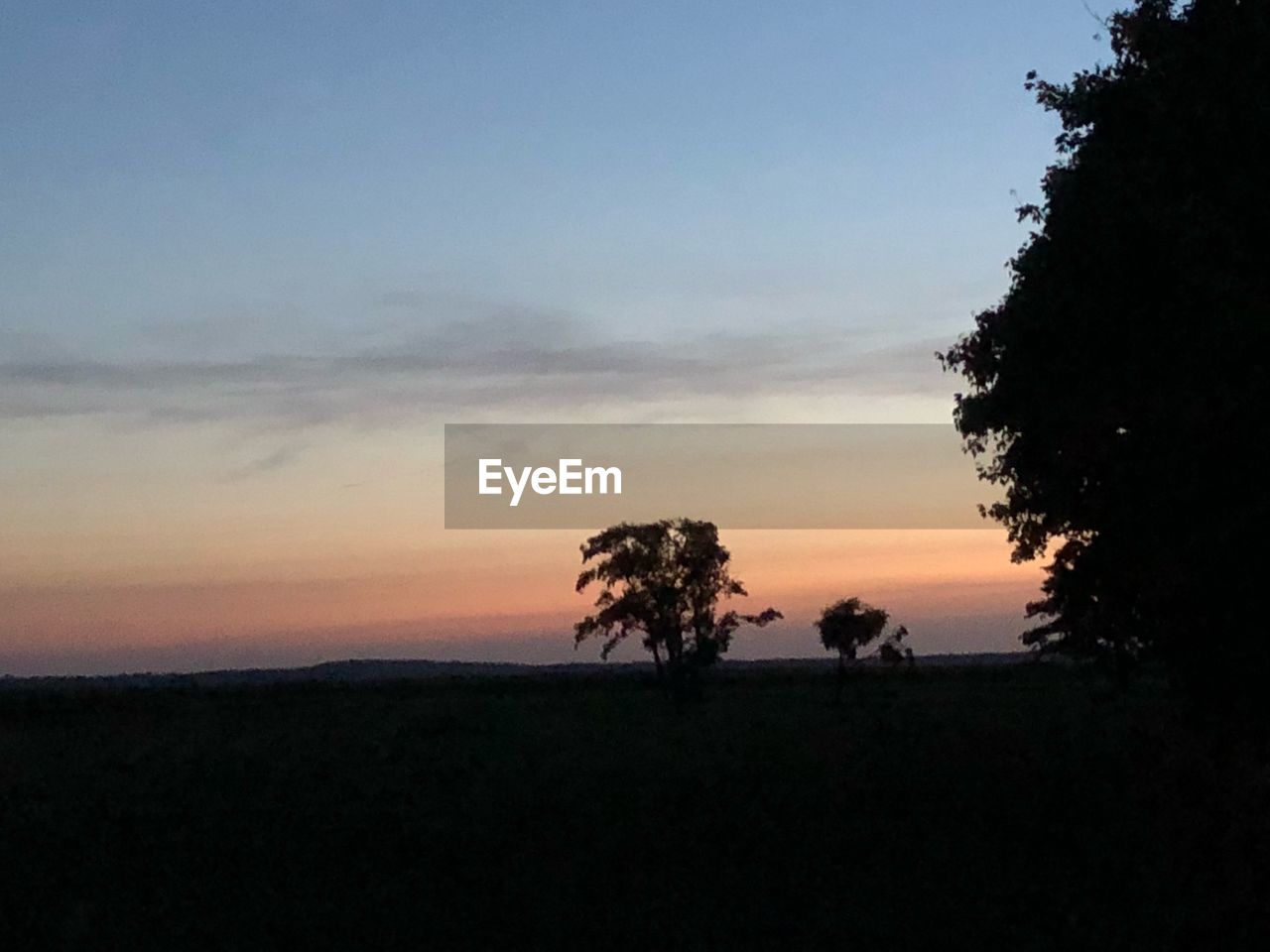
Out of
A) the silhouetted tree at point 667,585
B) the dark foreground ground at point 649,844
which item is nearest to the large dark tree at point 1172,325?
the dark foreground ground at point 649,844

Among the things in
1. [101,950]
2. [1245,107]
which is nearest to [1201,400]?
[1245,107]

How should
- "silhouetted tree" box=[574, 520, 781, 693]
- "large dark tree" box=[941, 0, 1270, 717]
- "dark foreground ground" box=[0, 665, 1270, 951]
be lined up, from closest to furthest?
"large dark tree" box=[941, 0, 1270, 717] < "dark foreground ground" box=[0, 665, 1270, 951] < "silhouetted tree" box=[574, 520, 781, 693]

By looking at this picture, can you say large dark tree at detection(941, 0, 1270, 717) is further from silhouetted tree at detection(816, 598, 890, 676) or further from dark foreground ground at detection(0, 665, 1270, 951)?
silhouetted tree at detection(816, 598, 890, 676)

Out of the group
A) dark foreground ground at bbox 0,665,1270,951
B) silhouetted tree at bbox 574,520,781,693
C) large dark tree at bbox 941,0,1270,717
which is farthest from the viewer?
silhouetted tree at bbox 574,520,781,693

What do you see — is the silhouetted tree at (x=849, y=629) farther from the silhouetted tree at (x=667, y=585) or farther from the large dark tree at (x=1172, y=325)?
the large dark tree at (x=1172, y=325)

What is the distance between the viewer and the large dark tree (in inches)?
557

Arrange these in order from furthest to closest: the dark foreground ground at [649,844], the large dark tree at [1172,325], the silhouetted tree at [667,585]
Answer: the silhouetted tree at [667,585] → the dark foreground ground at [649,844] → the large dark tree at [1172,325]

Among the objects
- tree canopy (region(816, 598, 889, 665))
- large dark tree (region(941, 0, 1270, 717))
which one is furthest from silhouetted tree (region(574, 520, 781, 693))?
large dark tree (region(941, 0, 1270, 717))

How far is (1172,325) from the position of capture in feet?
48.9

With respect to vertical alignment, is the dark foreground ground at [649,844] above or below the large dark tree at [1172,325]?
below

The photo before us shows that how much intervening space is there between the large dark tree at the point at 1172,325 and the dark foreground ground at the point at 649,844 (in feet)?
5.93

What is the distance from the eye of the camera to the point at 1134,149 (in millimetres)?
16047

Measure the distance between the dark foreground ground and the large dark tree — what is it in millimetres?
1808

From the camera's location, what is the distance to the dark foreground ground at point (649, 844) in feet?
51.7
